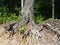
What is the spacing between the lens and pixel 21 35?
775 cm

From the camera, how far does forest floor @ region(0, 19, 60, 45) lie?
23.6ft

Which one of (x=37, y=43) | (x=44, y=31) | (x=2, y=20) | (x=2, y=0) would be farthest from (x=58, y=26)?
(x=2, y=0)

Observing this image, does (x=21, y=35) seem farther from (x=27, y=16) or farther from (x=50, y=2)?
(x=50, y=2)

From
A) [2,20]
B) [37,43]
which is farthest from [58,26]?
[2,20]

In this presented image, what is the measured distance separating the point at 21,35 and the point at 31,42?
587mm

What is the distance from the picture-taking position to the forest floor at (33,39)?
7185mm

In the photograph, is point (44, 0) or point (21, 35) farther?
point (44, 0)

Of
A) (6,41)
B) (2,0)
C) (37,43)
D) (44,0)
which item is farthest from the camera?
(44,0)

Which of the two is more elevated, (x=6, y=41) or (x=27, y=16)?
(x=27, y=16)

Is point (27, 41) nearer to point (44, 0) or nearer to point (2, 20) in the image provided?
→ point (2, 20)

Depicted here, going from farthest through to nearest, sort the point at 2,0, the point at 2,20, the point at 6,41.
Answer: the point at 2,0, the point at 2,20, the point at 6,41

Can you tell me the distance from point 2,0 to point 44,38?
24.3 feet

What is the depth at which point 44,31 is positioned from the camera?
763 cm

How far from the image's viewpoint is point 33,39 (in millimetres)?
7363
